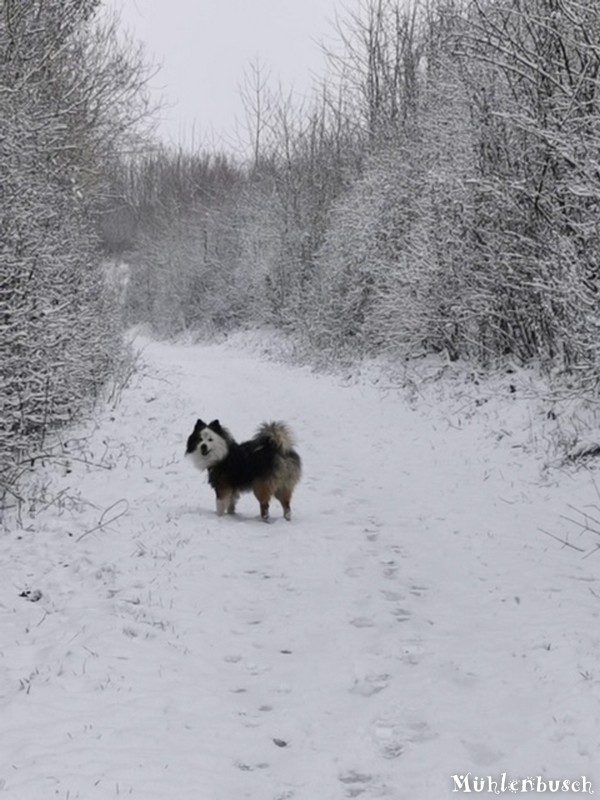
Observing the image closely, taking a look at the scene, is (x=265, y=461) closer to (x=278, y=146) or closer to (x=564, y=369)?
(x=564, y=369)

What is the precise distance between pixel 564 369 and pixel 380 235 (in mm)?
10645

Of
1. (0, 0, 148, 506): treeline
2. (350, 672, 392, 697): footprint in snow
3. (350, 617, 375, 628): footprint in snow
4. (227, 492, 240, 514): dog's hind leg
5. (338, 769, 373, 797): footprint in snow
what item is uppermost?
(0, 0, 148, 506): treeline

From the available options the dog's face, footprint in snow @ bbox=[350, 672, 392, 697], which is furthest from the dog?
footprint in snow @ bbox=[350, 672, 392, 697]

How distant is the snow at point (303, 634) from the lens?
12.3 ft

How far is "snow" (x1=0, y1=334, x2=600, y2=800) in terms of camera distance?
376 centimetres

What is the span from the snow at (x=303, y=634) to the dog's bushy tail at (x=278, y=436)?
3.08ft

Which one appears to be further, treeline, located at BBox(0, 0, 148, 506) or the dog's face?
the dog's face

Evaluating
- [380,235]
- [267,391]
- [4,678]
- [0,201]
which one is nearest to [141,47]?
[380,235]

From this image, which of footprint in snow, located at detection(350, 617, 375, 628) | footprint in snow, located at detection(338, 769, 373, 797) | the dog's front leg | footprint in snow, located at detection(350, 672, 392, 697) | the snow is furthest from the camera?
the dog's front leg

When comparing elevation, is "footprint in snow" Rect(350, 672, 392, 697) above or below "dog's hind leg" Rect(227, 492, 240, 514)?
below

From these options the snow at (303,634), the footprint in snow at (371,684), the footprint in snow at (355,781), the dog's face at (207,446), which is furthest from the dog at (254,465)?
the footprint in snow at (355,781)

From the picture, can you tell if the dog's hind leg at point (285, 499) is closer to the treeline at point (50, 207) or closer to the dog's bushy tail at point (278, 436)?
the dog's bushy tail at point (278, 436)

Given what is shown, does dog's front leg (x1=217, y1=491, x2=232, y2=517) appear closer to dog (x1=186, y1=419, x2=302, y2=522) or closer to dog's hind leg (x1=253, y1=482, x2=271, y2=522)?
dog (x1=186, y1=419, x2=302, y2=522)

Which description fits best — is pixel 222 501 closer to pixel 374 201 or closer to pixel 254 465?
pixel 254 465
